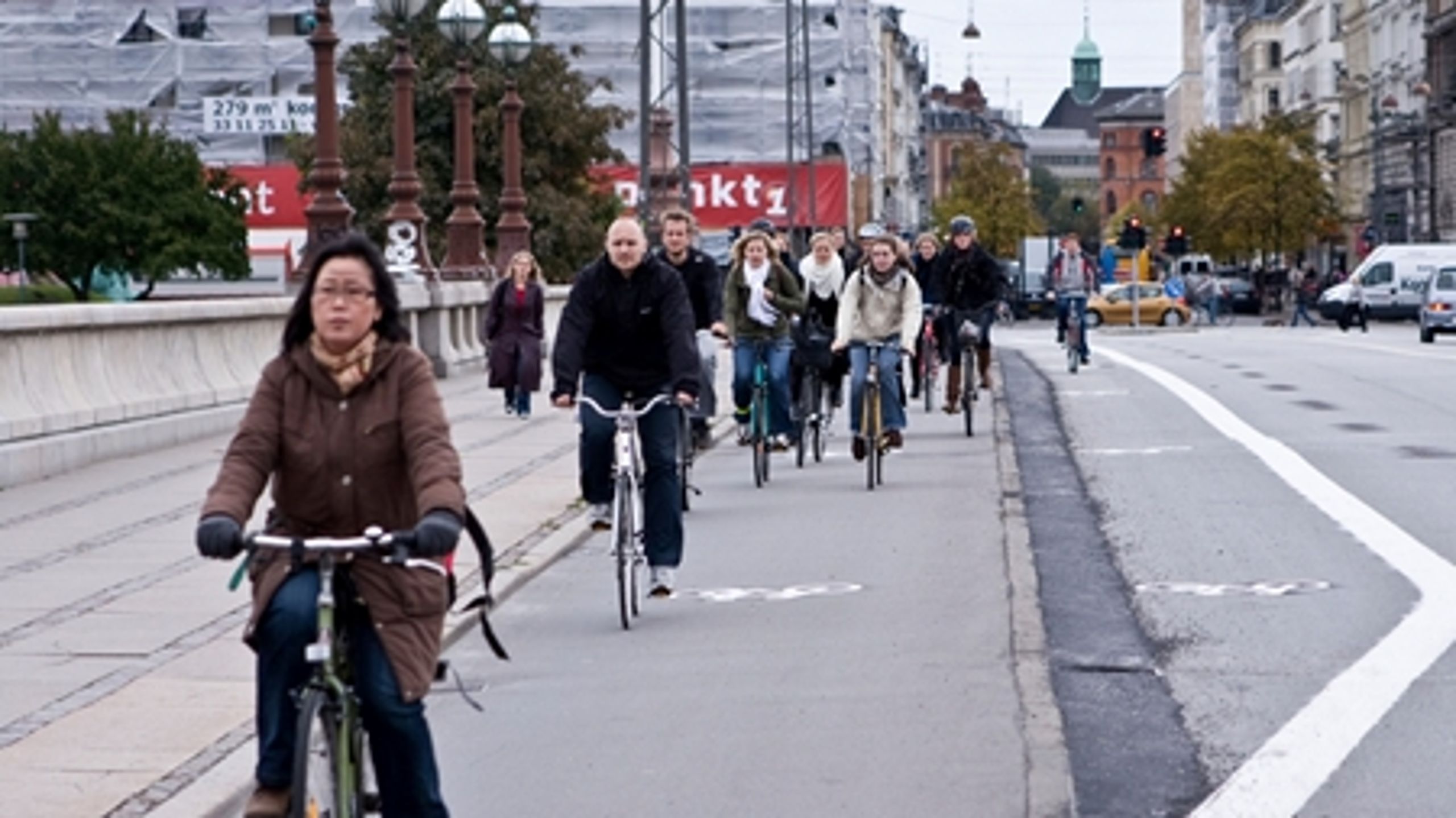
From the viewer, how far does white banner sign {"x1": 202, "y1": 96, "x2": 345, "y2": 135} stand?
7906cm

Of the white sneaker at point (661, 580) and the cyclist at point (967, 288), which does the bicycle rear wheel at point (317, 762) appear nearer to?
the white sneaker at point (661, 580)

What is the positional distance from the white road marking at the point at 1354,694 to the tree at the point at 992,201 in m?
122

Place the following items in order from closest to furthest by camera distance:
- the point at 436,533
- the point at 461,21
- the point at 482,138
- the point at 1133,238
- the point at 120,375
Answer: the point at 436,533
the point at 120,375
the point at 461,21
the point at 1133,238
the point at 482,138

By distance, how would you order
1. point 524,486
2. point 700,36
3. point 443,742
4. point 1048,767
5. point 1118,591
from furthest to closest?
point 700,36
point 524,486
point 1118,591
point 443,742
point 1048,767

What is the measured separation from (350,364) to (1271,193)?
99.9m

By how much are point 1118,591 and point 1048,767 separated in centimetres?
463

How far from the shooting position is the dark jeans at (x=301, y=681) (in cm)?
638

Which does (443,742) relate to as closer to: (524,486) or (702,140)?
(524,486)

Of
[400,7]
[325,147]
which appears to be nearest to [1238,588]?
[325,147]

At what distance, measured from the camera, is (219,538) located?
626 cm

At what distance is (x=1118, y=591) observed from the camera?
43.5ft

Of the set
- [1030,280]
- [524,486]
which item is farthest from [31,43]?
[524,486]

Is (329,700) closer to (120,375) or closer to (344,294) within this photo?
(344,294)

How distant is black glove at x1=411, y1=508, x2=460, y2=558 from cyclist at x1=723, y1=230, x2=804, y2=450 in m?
14.4
